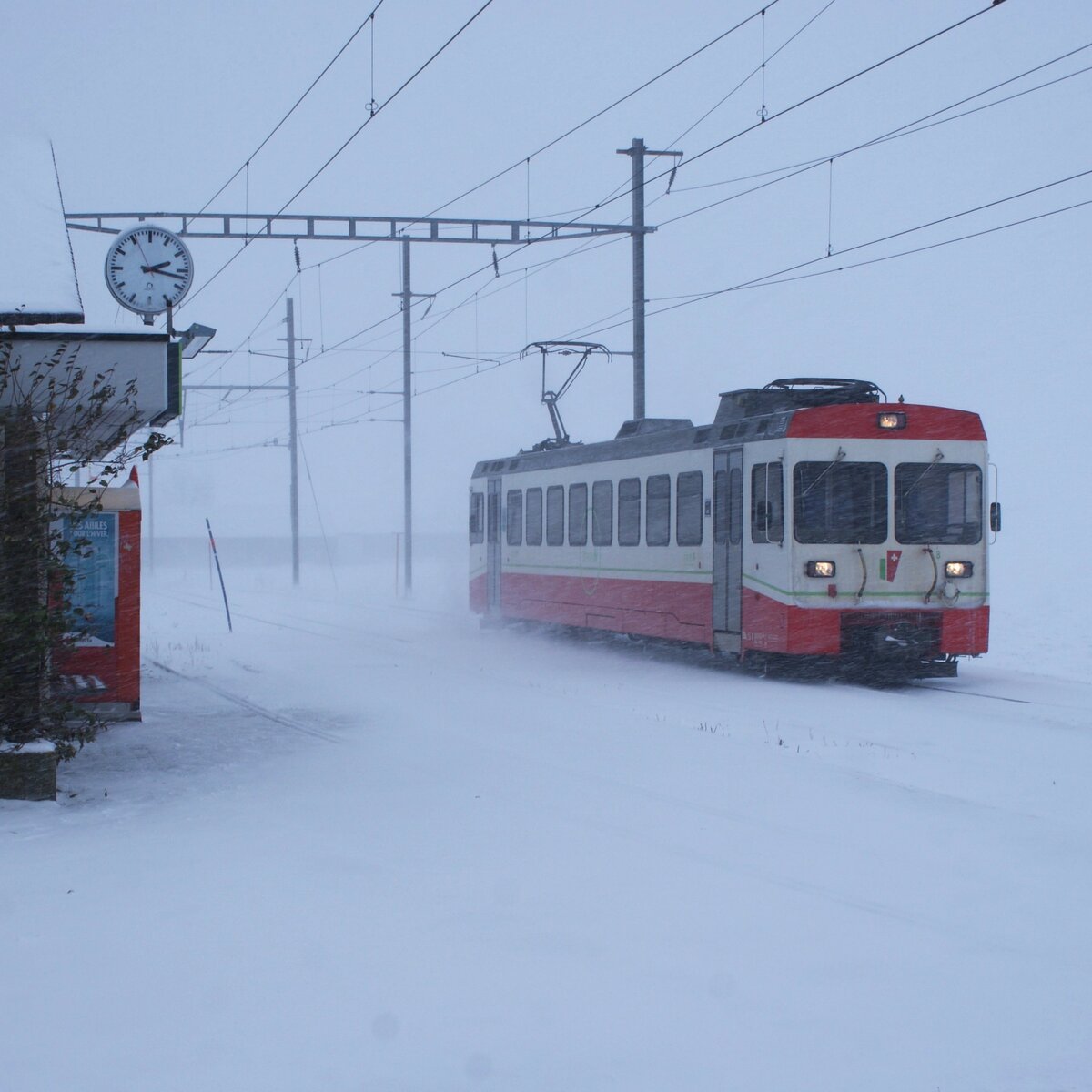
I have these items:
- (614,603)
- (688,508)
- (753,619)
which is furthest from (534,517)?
(753,619)

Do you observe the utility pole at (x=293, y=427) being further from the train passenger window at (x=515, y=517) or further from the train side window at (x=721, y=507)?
the train side window at (x=721, y=507)

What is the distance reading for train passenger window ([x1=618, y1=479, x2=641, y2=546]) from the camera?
1866cm

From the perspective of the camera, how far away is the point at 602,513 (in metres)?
19.8

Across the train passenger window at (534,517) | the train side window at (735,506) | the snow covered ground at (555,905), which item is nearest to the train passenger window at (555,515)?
the train passenger window at (534,517)

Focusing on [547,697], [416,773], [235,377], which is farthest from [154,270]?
[235,377]

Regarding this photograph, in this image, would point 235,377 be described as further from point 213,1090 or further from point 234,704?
point 213,1090

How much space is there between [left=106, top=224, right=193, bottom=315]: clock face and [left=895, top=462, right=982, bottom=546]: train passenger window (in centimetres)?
866

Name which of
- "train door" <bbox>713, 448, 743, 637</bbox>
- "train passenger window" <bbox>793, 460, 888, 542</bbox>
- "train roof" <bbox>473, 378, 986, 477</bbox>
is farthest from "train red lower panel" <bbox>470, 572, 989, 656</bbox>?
"train roof" <bbox>473, 378, 986, 477</bbox>

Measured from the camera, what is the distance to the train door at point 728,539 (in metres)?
16.0

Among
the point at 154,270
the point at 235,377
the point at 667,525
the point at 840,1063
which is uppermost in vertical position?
the point at 235,377

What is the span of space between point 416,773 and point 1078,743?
537 cm

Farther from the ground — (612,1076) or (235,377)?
(235,377)

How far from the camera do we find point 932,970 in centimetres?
534

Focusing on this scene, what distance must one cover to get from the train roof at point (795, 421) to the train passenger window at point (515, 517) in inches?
123
